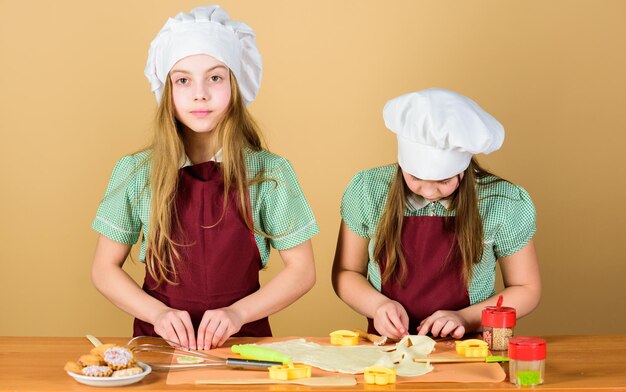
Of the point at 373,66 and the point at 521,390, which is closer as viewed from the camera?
the point at 521,390

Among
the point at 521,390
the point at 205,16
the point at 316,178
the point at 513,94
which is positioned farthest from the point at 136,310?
the point at 513,94

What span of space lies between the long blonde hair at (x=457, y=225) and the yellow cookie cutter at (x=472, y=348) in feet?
1.22

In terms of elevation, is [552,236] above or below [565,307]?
above

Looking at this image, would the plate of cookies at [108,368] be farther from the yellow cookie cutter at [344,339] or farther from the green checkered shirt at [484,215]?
the green checkered shirt at [484,215]

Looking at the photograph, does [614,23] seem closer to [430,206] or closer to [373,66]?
[373,66]

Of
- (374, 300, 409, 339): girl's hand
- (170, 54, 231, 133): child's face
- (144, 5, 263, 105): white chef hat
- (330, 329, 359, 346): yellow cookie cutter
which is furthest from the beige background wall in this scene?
(330, 329, 359, 346): yellow cookie cutter

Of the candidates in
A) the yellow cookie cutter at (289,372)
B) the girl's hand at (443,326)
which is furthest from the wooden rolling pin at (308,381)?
the girl's hand at (443,326)

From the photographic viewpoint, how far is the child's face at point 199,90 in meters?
2.12

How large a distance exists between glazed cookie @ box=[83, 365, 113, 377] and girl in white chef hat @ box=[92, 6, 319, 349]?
0.46 meters

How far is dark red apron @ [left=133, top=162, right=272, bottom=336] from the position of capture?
84.8 inches

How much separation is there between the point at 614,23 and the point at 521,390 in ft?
5.62

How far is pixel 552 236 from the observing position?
3.13 m

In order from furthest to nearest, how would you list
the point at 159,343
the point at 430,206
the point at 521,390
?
the point at 430,206 → the point at 159,343 → the point at 521,390

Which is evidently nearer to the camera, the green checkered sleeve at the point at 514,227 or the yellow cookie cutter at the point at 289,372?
the yellow cookie cutter at the point at 289,372
